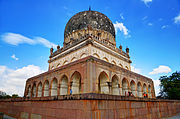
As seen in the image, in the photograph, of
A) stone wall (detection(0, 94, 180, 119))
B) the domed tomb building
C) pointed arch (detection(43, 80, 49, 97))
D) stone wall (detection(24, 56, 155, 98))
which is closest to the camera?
stone wall (detection(0, 94, 180, 119))

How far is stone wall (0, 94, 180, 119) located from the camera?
185 inches

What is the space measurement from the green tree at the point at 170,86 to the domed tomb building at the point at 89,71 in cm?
715

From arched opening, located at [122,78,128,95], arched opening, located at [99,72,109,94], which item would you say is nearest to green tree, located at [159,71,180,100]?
arched opening, located at [122,78,128,95]

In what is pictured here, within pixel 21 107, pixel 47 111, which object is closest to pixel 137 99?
pixel 47 111

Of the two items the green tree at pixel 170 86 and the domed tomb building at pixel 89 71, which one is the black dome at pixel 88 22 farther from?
the green tree at pixel 170 86

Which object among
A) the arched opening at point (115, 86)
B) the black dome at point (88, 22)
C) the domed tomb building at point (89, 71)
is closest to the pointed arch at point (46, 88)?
the domed tomb building at point (89, 71)

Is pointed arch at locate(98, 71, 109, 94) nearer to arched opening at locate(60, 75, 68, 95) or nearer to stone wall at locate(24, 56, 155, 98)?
stone wall at locate(24, 56, 155, 98)

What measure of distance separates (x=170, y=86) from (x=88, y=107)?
81.1 feet

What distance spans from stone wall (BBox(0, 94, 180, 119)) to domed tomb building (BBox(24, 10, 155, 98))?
10.6ft

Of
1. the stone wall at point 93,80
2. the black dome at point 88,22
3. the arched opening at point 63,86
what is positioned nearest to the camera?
the stone wall at point 93,80

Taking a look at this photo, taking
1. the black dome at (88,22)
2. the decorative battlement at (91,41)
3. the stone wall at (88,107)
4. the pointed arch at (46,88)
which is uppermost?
the black dome at (88,22)

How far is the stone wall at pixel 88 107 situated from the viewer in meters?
4.70

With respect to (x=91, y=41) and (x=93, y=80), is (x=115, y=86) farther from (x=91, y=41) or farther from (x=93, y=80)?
(x=91, y=41)

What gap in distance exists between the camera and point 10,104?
10734mm
